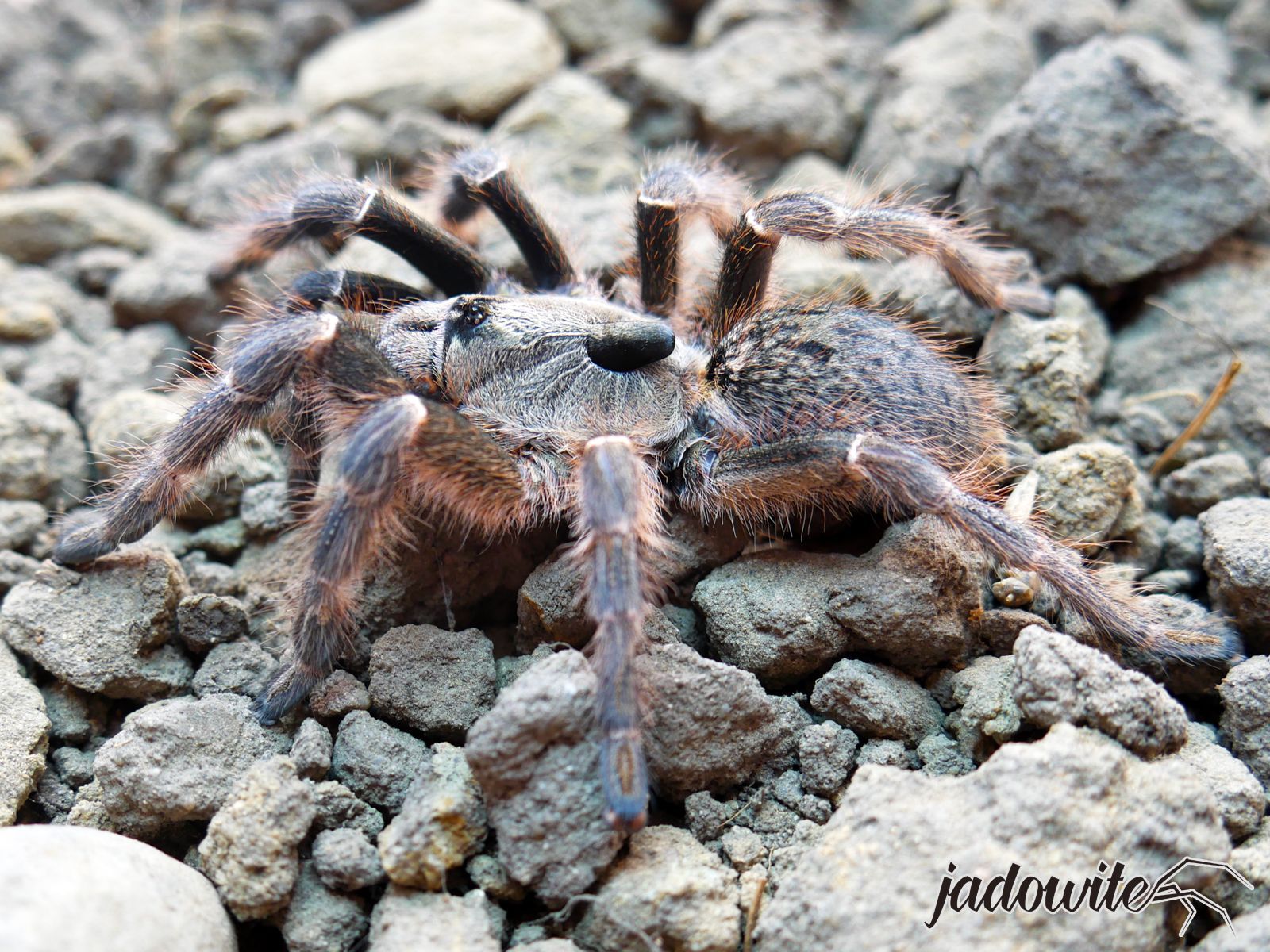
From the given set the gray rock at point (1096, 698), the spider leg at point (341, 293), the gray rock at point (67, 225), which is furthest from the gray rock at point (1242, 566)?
the gray rock at point (67, 225)

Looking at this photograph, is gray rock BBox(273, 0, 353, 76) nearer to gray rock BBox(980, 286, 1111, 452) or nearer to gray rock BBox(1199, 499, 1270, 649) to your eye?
gray rock BBox(980, 286, 1111, 452)

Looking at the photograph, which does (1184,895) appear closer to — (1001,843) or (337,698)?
(1001,843)

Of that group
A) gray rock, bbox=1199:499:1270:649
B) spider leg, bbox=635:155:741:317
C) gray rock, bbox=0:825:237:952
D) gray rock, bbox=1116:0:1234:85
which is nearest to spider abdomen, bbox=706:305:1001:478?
spider leg, bbox=635:155:741:317

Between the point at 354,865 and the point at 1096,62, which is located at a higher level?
the point at 1096,62

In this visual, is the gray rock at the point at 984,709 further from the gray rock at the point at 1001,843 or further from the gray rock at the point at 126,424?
the gray rock at the point at 126,424

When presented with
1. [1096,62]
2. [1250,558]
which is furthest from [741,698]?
[1096,62]

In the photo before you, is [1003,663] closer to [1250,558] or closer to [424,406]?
[1250,558]
